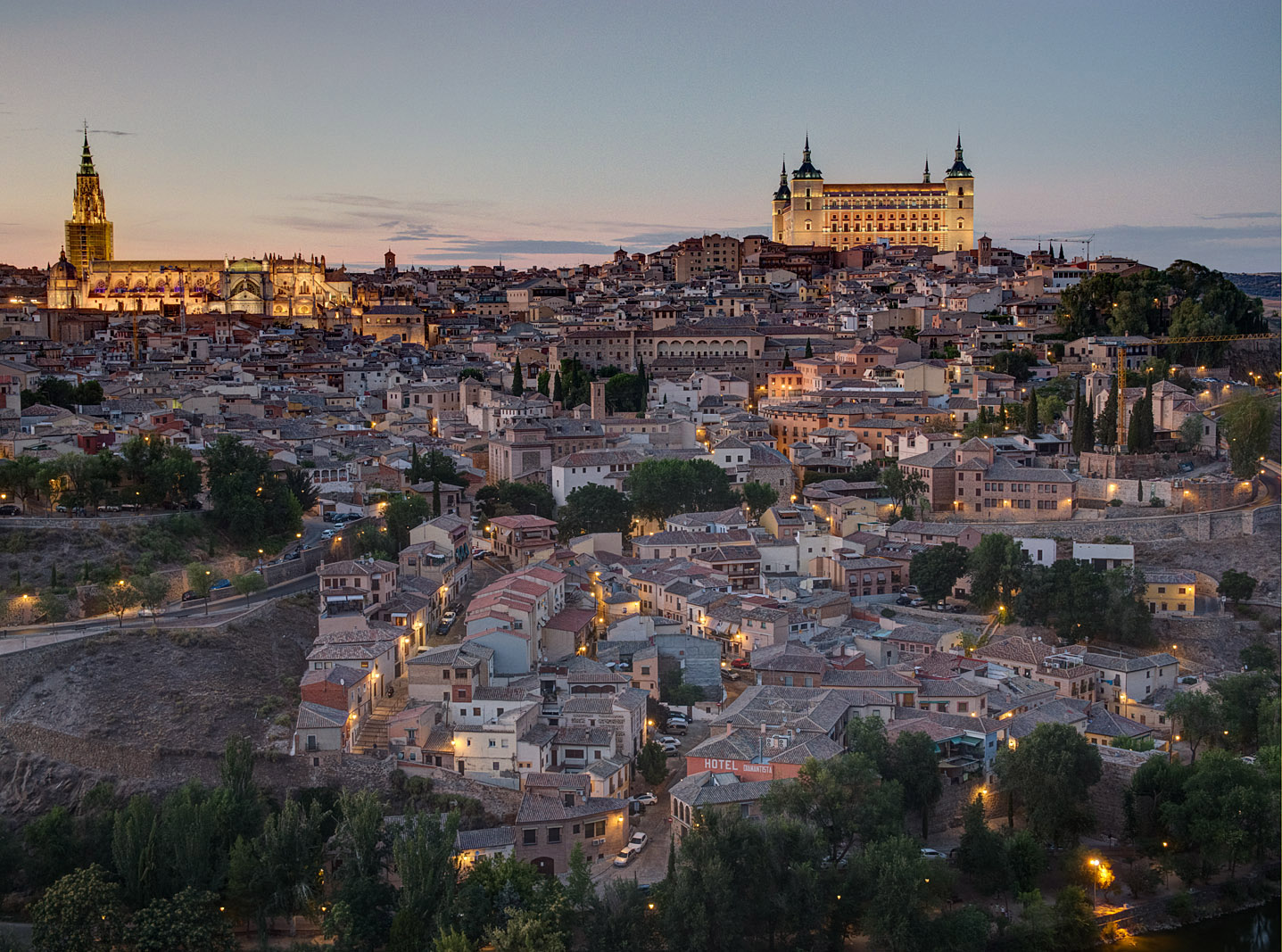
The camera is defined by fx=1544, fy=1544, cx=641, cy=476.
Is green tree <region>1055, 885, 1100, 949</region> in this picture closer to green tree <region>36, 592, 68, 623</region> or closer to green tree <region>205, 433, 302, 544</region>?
green tree <region>36, 592, 68, 623</region>

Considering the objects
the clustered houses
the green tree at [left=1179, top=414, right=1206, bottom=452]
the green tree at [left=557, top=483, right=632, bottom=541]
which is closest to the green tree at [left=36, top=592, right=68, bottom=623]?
the clustered houses

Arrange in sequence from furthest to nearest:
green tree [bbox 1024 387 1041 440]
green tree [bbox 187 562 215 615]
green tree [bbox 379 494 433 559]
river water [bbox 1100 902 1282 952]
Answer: green tree [bbox 1024 387 1041 440]
green tree [bbox 379 494 433 559]
green tree [bbox 187 562 215 615]
river water [bbox 1100 902 1282 952]

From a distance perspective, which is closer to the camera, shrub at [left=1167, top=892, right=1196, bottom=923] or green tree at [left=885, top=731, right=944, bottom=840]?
shrub at [left=1167, top=892, right=1196, bottom=923]

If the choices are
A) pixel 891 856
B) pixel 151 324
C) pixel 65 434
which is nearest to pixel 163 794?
pixel 891 856

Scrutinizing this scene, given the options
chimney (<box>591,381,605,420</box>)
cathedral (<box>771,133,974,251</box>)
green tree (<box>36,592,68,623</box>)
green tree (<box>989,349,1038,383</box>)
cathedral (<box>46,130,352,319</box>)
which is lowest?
green tree (<box>36,592,68,623</box>)

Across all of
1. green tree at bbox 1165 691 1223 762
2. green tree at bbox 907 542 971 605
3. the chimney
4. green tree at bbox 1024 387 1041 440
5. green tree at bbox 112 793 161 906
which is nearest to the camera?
green tree at bbox 112 793 161 906

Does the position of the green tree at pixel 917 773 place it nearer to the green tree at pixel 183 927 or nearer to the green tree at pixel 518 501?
the green tree at pixel 183 927

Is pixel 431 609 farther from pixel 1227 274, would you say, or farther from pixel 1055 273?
pixel 1055 273
